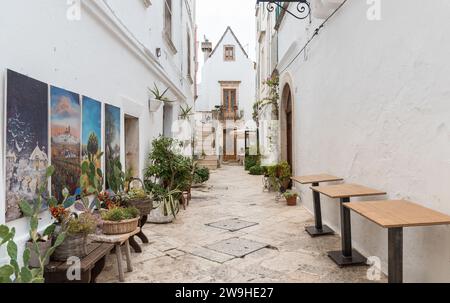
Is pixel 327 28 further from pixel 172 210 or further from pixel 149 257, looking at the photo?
pixel 149 257

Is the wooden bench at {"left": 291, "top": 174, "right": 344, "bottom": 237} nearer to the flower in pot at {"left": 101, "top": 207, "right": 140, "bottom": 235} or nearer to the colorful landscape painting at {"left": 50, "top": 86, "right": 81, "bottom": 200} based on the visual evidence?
the flower in pot at {"left": 101, "top": 207, "right": 140, "bottom": 235}

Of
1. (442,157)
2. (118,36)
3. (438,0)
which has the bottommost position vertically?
(442,157)

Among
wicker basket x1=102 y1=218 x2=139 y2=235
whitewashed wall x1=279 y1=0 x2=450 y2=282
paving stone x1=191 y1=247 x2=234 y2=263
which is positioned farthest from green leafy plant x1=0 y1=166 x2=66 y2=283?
whitewashed wall x1=279 y1=0 x2=450 y2=282

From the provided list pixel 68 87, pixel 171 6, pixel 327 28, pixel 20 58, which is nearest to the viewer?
pixel 20 58

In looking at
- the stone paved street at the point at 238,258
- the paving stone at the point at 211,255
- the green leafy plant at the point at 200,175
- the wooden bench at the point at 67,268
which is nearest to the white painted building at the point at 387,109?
the stone paved street at the point at 238,258

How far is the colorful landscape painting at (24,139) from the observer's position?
2.34 meters

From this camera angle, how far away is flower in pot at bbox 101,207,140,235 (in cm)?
327

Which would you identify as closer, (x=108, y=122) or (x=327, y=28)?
(x=108, y=122)

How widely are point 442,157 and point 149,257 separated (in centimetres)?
323

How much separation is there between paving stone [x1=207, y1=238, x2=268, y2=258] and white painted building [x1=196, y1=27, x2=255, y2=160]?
17.9 m

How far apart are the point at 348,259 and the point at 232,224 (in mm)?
2300
